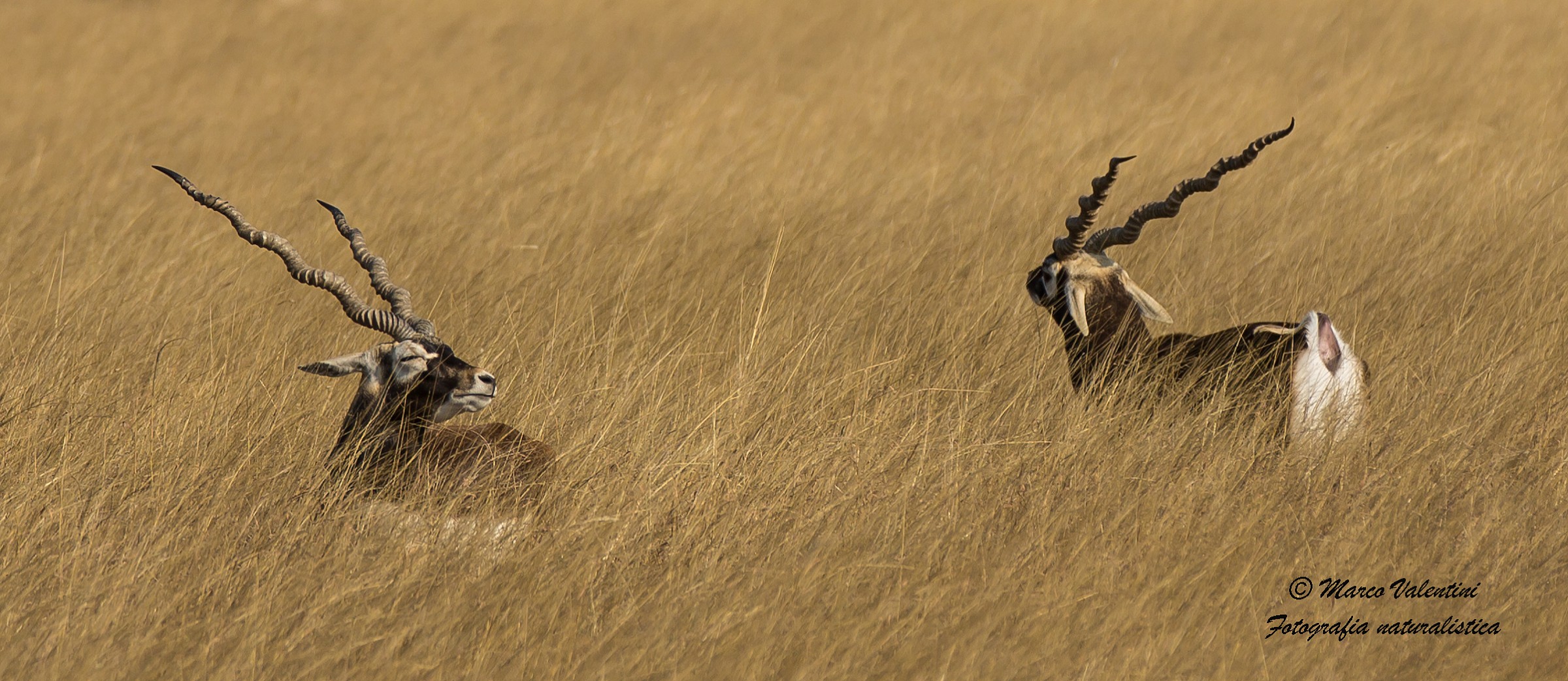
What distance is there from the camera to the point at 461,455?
5027mm

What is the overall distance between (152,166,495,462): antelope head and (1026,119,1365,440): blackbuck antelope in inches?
90.0

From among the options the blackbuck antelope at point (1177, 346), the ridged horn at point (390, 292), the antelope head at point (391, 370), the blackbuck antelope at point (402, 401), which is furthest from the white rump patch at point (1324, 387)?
the ridged horn at point (390, 292)

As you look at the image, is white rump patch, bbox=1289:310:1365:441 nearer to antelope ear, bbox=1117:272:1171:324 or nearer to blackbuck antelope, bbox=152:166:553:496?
antelope ear, bbox=1117:272:1171:324

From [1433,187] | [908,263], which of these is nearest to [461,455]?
[908,263]

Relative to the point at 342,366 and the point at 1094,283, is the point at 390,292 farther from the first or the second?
the point at 1094,283

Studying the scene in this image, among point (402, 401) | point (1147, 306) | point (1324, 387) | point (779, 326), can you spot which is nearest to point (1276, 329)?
point (1324, 387)

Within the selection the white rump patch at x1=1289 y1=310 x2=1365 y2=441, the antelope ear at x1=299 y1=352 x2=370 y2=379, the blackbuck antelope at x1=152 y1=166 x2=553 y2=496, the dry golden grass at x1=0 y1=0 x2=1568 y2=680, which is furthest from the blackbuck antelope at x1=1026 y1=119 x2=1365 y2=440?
the antelope ear at x1=299 y1=352 x2=370 y2=379

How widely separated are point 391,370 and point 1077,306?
266 centimetres

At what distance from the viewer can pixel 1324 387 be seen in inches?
217

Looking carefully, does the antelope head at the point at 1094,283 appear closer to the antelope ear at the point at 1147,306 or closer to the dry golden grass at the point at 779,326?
the antelope ear at the point at 1147,306

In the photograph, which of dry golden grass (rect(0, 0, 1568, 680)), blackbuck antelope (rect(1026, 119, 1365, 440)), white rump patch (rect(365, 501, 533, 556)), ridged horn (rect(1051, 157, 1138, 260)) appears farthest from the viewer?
ridged horn (rect(1051, 157, 1138, 260))

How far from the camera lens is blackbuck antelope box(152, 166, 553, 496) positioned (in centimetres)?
485

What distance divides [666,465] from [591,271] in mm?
3185

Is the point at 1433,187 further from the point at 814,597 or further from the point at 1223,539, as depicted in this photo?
the point at 814,597
